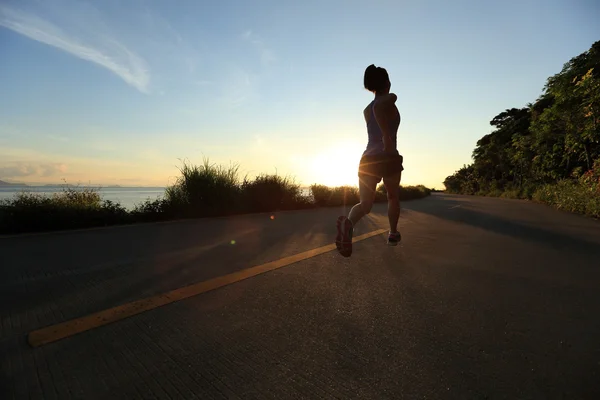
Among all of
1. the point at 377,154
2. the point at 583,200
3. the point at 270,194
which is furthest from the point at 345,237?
the point at 583,200

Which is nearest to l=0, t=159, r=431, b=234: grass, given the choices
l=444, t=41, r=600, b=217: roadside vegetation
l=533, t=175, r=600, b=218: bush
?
l=533, t=175, r=600, b=218: bush

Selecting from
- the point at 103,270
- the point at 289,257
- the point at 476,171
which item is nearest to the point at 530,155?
the point at 476,171

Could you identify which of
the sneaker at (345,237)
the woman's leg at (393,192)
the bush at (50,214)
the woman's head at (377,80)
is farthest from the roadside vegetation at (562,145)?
the bush at (50,214)

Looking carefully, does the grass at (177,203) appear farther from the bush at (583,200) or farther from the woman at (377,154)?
the bush at (583,200)

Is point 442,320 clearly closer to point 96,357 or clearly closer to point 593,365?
point 593,365

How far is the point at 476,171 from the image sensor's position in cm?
4462

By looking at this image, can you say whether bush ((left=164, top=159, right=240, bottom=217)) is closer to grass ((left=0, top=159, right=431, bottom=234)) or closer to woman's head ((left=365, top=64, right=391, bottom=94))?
grass ((left=0, top=159, right=431, bottom=234))

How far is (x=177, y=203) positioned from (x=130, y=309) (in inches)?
231

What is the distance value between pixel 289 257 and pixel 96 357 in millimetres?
2171

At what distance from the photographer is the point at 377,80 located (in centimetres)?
363

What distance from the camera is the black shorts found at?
347cm

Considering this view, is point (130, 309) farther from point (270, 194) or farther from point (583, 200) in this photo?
point (583, 200)

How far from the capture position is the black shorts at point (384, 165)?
3475 millimetres

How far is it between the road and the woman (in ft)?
1.37
